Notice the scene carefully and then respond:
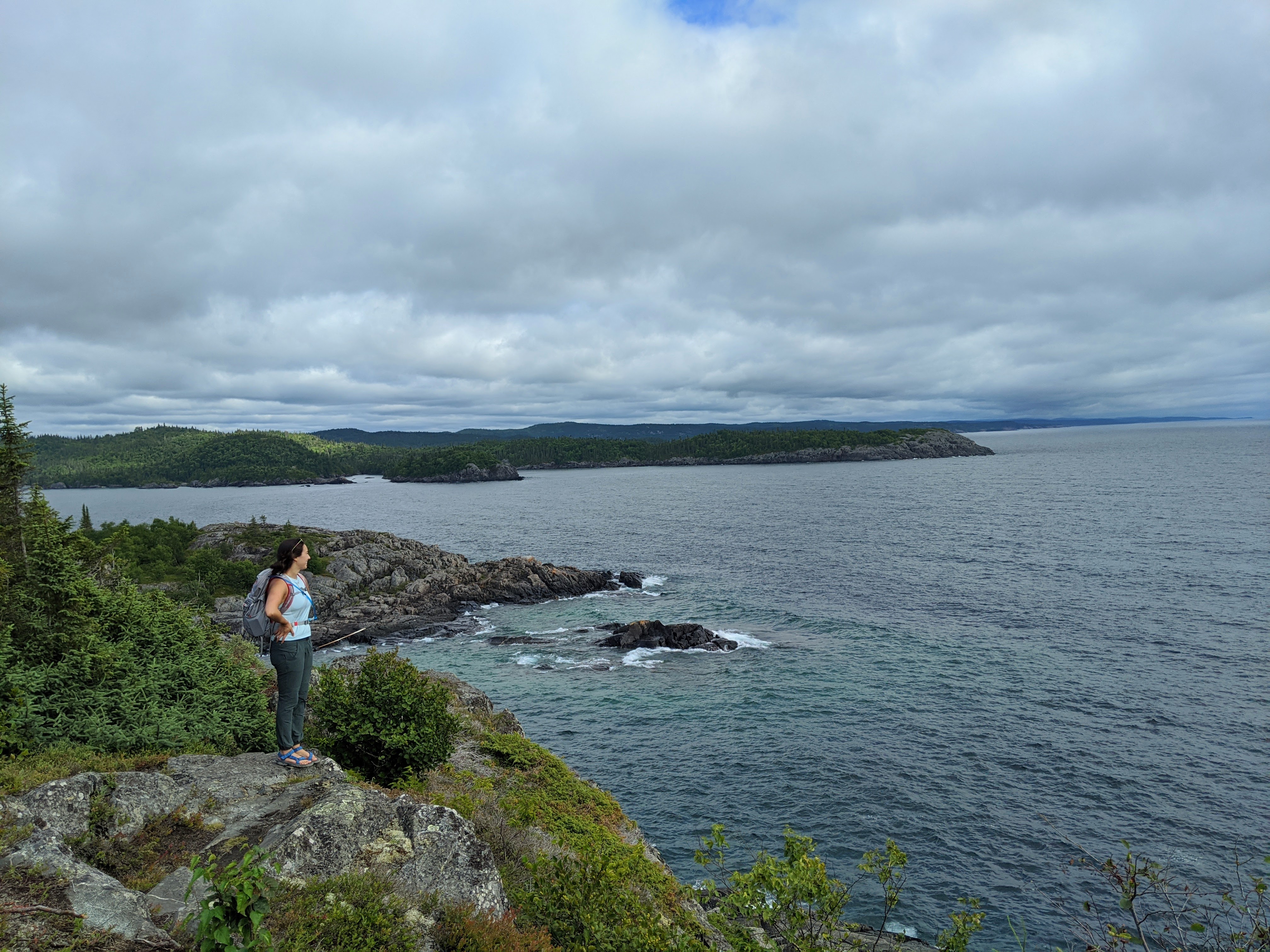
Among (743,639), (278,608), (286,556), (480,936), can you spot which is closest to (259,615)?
(278,608)

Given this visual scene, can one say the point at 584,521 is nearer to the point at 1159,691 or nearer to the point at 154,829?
the point at 1159,691

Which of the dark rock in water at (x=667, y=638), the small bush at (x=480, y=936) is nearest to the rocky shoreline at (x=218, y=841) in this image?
the small bush at (x=480, y=936)

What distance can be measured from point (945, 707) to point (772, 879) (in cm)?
2714

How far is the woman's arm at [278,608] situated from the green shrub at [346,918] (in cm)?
405

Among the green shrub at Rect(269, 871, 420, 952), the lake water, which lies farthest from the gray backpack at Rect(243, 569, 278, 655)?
the lake water

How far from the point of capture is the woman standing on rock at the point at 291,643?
32.3 ft

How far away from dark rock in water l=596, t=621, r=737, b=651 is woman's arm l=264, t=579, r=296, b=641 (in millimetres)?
32511

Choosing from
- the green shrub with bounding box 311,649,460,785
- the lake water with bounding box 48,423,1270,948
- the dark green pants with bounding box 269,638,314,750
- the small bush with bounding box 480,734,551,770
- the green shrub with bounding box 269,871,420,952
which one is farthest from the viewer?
the lake water with bounding box 48,423,1270,948

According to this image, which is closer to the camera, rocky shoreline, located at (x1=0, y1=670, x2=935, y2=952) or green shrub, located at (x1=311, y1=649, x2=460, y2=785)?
rocky shoreline, located at (x1=0, y1=670, x2=935, y2=952)

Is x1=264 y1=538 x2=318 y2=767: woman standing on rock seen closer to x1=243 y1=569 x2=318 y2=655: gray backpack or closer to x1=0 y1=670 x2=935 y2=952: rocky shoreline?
x1=243 y1=569 x2=318 y2=655: gray backpack

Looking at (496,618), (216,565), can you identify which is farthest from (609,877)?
(216,565)

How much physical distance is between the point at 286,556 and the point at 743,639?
35.3 metres

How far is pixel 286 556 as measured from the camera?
32.7 feet

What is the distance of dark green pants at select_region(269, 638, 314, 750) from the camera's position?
1008 centimetres
